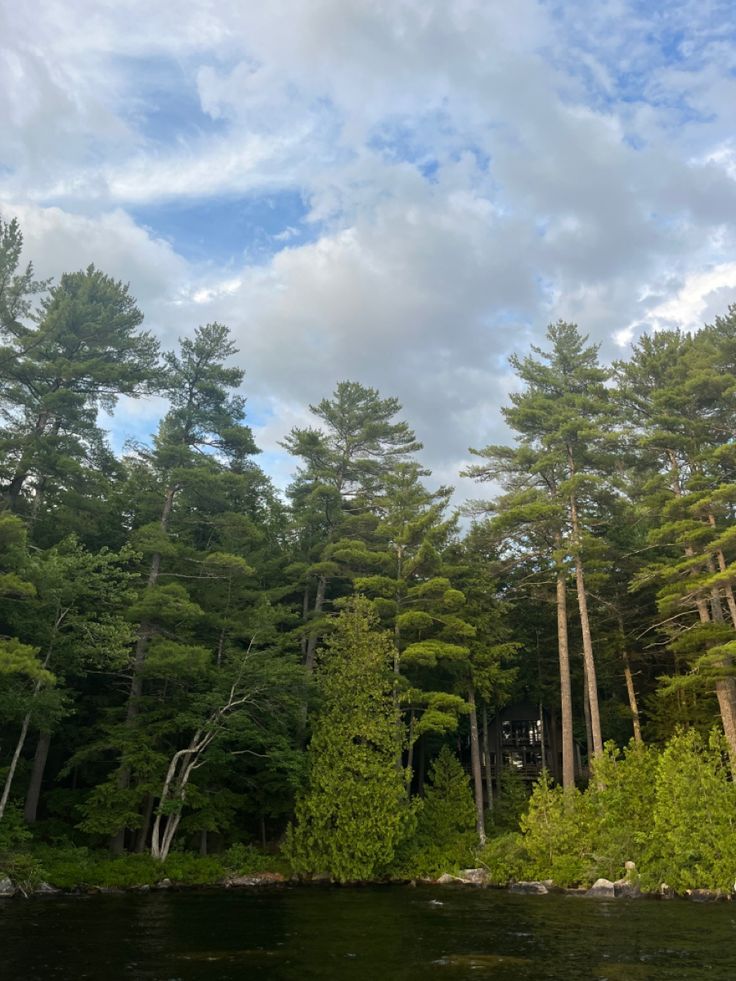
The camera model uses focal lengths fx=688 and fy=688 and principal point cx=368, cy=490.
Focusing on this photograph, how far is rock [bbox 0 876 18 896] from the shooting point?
62.4ft

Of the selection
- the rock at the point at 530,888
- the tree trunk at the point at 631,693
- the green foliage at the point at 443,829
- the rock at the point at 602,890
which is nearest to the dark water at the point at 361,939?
the rock at the point at 602,890

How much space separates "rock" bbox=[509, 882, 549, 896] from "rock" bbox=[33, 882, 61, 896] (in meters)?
14.3

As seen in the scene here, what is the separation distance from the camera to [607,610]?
36062mm

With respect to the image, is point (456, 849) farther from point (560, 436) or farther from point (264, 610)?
point (560, 436)

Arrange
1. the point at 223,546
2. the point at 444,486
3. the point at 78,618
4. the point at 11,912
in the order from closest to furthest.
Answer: the point at 11,912 < the point at 78,618 < the point at 223,546 < the point at 444,486

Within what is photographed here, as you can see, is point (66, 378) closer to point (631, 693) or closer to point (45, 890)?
point (45, 890)

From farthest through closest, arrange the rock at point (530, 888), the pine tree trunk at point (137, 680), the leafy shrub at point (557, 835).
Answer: the pine tree trunk at point (137, 680) < the leafy shrub at point (557, 835) < the rock at point (530, 888)

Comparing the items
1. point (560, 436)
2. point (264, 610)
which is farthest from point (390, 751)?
point (560, 436)

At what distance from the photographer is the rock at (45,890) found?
787 inches

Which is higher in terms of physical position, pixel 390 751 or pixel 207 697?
pixel 207 697

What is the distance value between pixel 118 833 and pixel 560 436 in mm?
24026

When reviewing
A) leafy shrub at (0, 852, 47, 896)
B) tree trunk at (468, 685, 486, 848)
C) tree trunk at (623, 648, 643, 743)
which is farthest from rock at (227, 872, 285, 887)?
tree trunk at (623, 648, 643, 743)

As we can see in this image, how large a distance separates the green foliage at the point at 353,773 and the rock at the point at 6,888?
378 inches

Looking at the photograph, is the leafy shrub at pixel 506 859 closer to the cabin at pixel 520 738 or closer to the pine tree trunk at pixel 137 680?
the pine tree trunk at pixel 137 680
